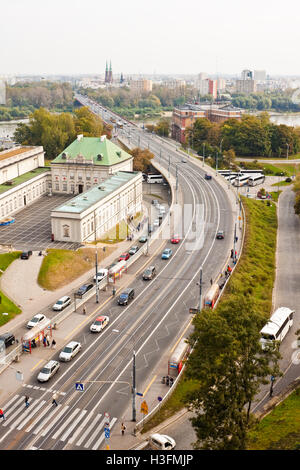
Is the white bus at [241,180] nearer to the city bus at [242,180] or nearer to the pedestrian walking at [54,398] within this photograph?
the city bus at [242,180]

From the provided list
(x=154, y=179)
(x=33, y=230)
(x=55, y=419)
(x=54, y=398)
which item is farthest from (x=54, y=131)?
(x=55, y=419)

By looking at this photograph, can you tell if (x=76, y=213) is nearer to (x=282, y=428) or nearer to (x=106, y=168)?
(x=106, y=168)

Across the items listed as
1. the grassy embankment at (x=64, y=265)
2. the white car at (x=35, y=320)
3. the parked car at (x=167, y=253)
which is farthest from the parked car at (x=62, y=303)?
the parked car at (x=167, y=253)

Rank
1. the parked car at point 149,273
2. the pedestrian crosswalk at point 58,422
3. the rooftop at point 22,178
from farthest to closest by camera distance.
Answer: the rooftop at point 22,178, the parked car at point 149,273, the pedestrian crosswalk at point 58,422
